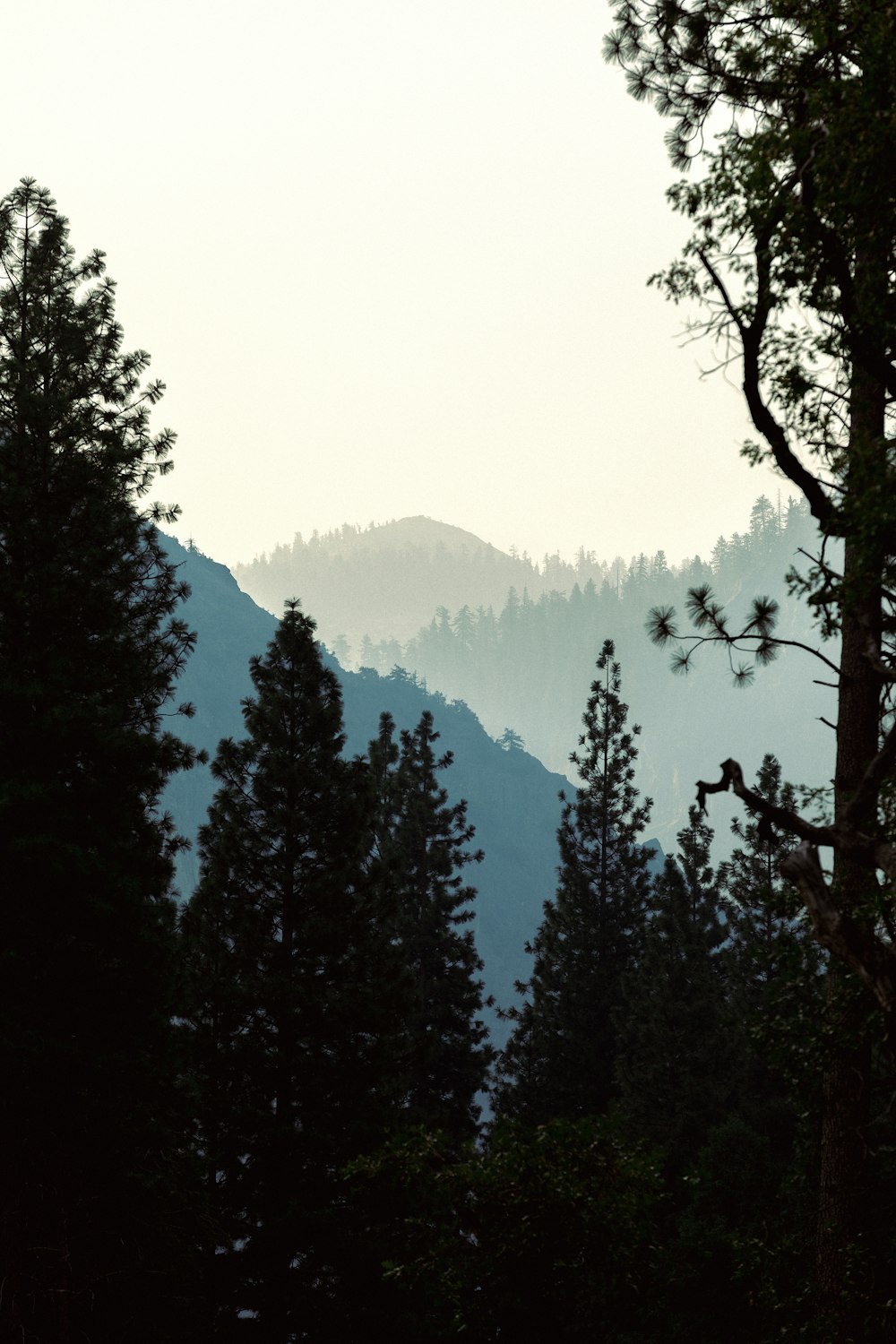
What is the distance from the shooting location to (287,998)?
19078 mm

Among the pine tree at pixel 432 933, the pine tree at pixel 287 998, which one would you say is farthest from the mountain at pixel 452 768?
the pine tree at pixel 287 998

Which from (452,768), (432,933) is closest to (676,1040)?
(432,933)

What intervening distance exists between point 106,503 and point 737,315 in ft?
32.1

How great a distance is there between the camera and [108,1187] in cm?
1271

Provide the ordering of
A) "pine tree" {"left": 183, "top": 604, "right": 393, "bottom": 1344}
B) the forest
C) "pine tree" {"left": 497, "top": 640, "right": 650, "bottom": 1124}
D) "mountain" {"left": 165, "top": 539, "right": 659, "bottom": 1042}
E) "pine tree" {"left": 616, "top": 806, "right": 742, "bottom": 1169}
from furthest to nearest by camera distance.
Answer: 1. "mountain" {"left": 165, "top": 539, "right": 659, "bottom": 1042}
2. "pine tree" {"left": 497, "top": 640, "right": 650, "bottom": 1124}
3. "pine tree" {"left": 616, "top": 806, "right": 742, "bottom": 1169}
4. "pine tree" {"left": 183, "top": 604, "right": 393, "bottom": 1344}
5. the forest

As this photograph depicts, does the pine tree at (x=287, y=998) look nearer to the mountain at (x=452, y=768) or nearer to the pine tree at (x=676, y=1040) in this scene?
Answer: the pine tree at (x=676, y=1040)

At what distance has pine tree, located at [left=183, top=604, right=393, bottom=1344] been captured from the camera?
17.6 meters

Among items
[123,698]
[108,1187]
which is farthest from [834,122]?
[108,1187]

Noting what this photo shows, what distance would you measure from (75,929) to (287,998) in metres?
6.69

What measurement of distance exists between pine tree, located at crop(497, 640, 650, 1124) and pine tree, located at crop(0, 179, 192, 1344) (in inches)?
806

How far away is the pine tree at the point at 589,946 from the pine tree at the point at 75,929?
67.2 ft

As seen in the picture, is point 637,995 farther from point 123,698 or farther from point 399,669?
point 399,669

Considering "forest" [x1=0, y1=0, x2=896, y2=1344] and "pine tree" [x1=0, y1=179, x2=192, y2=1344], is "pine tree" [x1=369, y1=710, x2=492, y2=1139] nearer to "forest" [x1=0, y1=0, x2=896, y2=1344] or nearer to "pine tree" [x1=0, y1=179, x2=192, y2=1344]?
"forest" [x1=0, y1=0, x2=896, y2=1344]

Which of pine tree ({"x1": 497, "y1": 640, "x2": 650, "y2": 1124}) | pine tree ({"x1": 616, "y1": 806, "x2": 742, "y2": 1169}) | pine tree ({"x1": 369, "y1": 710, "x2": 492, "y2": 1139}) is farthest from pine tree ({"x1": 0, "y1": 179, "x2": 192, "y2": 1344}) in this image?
pine tree ({"x1": 497, "y1": 640, "x2": 650, "y2": 1124})
